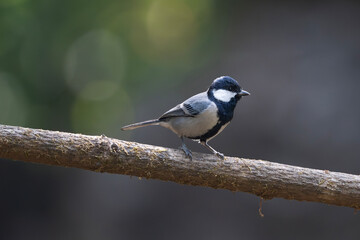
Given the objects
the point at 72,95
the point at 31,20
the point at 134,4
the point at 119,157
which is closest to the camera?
the point at 119,157

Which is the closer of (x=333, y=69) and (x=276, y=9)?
(x=333, y=69)

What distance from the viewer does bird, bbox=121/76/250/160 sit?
3.49 m

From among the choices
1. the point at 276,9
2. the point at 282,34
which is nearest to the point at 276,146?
the point at 282,34

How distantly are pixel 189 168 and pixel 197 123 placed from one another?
0.54 metres

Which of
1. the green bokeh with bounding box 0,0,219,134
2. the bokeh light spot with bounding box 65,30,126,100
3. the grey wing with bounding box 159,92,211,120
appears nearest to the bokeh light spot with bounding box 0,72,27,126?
the green bokeh with bounding box 0,0,219,134

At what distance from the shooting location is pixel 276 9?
7309 millimetres

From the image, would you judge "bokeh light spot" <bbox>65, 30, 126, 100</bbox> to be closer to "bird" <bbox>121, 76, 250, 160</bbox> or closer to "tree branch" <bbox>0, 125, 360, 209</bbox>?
"bird" <bbox>121, 76, 250, 160</bbox>

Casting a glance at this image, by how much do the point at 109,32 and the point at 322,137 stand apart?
3811 mm

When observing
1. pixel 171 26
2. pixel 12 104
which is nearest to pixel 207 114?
pixel 12 104

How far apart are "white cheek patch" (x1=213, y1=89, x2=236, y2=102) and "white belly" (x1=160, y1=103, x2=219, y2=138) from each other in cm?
Answer: 11

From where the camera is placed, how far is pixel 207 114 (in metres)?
3.48

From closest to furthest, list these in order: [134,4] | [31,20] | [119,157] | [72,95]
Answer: [119,157], [31,20], [72,95], [134,4]

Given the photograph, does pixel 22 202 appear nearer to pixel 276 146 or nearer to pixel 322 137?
pixel 276 146

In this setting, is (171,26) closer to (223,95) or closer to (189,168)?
(223,95)
